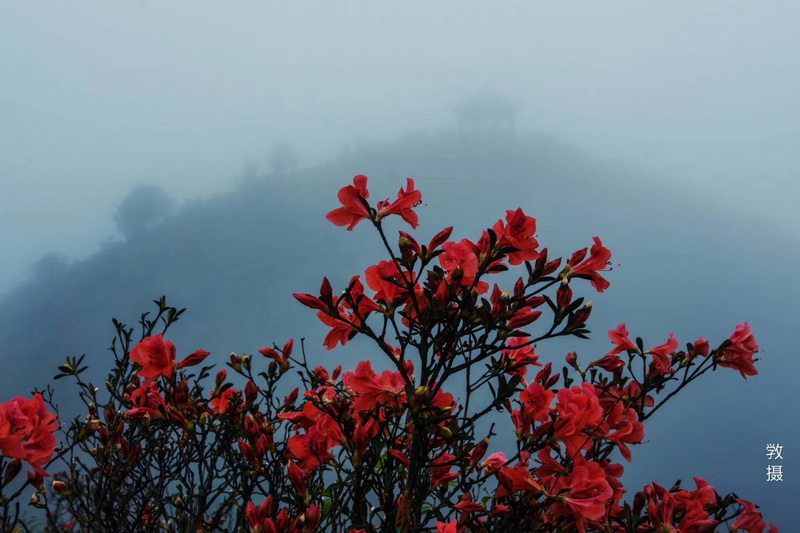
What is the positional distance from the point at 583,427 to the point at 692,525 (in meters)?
0.50

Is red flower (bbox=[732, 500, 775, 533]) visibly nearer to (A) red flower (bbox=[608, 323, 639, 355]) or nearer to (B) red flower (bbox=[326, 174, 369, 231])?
(A) red flower (bbox=[608, 323, 639, 355])

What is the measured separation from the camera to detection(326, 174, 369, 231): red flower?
172cm

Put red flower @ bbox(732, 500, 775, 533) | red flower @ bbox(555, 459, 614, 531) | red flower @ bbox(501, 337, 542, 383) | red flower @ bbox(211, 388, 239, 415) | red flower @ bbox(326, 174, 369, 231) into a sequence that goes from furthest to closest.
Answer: red flower @ bbox(211, 388, 239, 415)
red flower @ bbox(732, 500, 775, 533)
red flower @ bbox(501, 337, 542, 383)
red flower @ bbox(326, 174, 369, 231)
red flower @ bbox(555, 459, 614, 531)

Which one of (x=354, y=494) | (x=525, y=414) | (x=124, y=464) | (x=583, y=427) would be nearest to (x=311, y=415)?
(x=354, y=494)

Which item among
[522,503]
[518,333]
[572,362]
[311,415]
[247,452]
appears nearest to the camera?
[518,333]

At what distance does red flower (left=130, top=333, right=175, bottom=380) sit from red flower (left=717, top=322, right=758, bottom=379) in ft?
7.11

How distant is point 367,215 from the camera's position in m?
1.75

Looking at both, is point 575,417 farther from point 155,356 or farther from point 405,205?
point 155,356

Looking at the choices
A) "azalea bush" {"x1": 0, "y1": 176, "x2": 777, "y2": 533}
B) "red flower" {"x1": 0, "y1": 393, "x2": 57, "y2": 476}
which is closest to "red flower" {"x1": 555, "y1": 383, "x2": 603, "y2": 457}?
"azalea bush" {"x1": 0, "y1": 176, "x2": 777, "y2": 533}

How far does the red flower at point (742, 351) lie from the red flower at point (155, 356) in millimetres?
2168

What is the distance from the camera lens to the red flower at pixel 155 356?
2254 millimetres

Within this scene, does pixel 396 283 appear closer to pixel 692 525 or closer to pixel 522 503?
pixel 522 503

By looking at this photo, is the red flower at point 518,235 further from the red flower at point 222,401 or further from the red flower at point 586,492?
the red flower at point 222,401

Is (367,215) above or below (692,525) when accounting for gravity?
above
